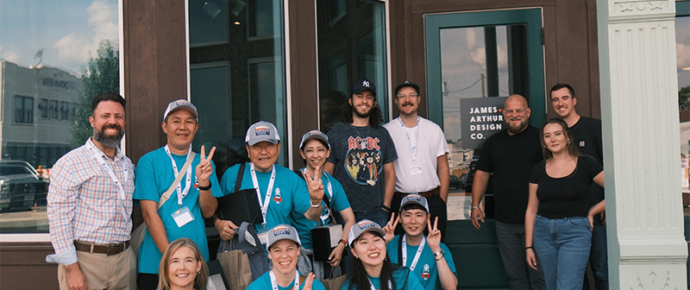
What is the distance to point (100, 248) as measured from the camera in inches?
142

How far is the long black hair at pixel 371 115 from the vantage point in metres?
4.97

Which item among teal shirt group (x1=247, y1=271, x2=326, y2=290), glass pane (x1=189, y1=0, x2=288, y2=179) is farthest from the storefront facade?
teal shirt group (x1=247, y1=271, x2=326, y2=290)

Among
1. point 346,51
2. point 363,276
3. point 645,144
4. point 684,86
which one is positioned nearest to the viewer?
point 645,144

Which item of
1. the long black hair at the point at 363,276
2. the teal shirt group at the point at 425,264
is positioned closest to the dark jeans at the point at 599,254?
the teal shirt group at the point at 425,264

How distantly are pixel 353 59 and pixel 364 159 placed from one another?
1.38m

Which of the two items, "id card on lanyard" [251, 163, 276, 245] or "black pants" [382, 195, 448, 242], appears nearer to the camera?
"id card on lanyard" [251, 163, 276, 245]

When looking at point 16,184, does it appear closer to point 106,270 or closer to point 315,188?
point 106,270

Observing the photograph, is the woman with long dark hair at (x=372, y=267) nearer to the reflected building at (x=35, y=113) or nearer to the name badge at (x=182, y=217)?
the name badge at (x=182, y=217)

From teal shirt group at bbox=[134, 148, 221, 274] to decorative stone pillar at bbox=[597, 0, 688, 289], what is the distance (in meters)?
2.51

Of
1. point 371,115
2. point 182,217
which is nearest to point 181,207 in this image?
point 182,217

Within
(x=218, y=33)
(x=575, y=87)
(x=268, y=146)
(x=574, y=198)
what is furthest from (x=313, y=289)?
(x=575, y=87)

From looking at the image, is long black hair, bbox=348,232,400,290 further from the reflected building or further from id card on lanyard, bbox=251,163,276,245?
the reflected building

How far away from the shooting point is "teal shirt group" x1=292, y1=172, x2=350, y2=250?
13.6 feet

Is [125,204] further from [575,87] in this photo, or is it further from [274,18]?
[575,87]
